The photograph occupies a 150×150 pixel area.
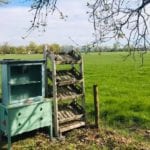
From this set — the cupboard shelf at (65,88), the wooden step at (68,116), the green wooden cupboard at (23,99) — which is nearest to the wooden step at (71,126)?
the cupboard shelf at (65,88)

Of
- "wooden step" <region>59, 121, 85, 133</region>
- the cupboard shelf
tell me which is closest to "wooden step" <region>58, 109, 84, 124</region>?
the cupboard shelf

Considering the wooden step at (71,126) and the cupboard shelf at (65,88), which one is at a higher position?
the cupboard shelf at (65,88)

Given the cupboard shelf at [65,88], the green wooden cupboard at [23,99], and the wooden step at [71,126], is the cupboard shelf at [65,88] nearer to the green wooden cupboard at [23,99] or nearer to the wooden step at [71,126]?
the wooden step at [71,126]

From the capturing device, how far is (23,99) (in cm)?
794

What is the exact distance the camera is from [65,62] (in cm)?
880

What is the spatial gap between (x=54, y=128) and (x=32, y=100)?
97cm

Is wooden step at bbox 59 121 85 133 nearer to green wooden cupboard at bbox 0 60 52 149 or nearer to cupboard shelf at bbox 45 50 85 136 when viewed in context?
cupboard shelf at bbox 45 50 85 136

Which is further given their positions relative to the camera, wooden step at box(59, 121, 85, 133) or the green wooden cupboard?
wooden step at box(59, 121, 85, 133)

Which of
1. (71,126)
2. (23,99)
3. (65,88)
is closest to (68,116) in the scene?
(71,126)

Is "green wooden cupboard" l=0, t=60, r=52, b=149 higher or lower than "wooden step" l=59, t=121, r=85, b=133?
higher

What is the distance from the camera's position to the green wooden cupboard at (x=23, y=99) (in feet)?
25.1

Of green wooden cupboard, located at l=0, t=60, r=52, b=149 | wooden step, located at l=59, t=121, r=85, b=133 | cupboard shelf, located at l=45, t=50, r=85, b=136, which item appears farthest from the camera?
wooden step, located at l=59, t=121, r=85, b=133

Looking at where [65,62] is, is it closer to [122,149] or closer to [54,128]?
[54,128]

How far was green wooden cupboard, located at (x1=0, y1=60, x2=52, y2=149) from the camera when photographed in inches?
301
